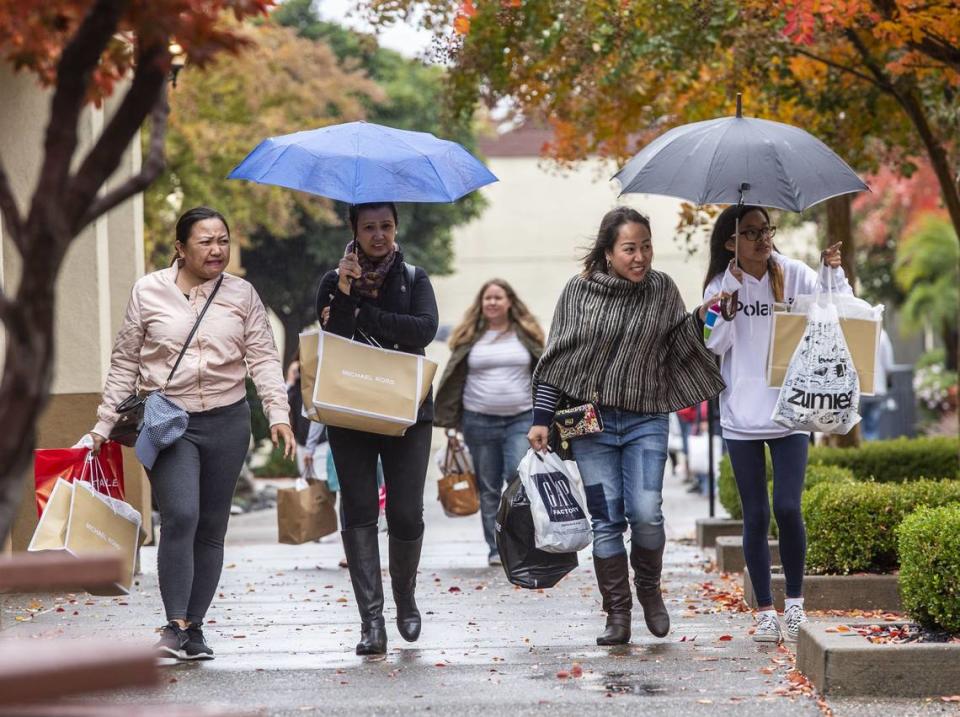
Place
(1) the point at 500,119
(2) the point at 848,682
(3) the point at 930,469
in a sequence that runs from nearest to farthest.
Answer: (2) the point at 848,682 < (3) the point at 930,469 < (1) the point at 500,119

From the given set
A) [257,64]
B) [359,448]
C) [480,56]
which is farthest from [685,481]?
[359,448]

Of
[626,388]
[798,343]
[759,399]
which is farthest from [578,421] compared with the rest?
[798,343]

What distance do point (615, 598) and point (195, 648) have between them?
1.73 metres

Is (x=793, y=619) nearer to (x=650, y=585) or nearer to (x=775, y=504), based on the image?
(x=775, y=504)

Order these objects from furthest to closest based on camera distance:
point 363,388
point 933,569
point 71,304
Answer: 1. point 71,304
2. point 363,388
3. point 933,569

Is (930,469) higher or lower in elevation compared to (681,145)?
lower

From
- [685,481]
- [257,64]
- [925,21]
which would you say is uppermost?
[257,64]

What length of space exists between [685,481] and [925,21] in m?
12.8

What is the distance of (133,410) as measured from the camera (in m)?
6.43

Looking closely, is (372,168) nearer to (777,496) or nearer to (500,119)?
(777,496)

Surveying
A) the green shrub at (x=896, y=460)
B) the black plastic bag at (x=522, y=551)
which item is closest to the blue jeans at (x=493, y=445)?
the green shrub at (x=896, y=460)

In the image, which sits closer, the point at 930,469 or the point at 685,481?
the point at 930,469

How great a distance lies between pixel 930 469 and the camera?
10.7 metres

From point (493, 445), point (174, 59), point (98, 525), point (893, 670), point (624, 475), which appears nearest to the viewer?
point (893, 670)
